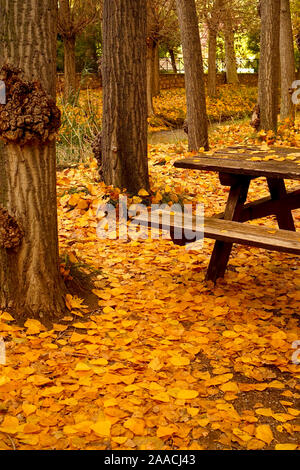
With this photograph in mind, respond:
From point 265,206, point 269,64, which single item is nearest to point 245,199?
point 265,206

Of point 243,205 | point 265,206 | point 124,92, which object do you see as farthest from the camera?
point 124,92

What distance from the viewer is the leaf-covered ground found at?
8.07ft

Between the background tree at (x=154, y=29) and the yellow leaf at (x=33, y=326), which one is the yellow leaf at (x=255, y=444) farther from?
the background tree at (x=154, y=29)

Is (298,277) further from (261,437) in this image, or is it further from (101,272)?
(261,437)

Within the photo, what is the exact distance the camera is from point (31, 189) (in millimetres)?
3168

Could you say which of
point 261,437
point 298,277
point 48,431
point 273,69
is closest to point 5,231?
point 48,431

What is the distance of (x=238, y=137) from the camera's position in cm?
1027

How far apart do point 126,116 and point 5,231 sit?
264 cm

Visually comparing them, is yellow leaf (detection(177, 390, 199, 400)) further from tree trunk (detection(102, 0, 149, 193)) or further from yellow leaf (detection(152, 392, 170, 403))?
tree trunk (detection(102, 0, 149, 193))

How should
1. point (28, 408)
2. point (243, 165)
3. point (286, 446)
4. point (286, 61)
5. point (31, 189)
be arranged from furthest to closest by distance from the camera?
point (286, 61), point (243, 165), point (31, 189), point (28, 408), point (286, 446)

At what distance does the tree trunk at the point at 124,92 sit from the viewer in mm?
5383

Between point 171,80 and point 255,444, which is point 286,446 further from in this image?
Answer: point 171,80

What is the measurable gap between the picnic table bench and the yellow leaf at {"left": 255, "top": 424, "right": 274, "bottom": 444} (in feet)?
3.36

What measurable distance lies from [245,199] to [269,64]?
5937mm
